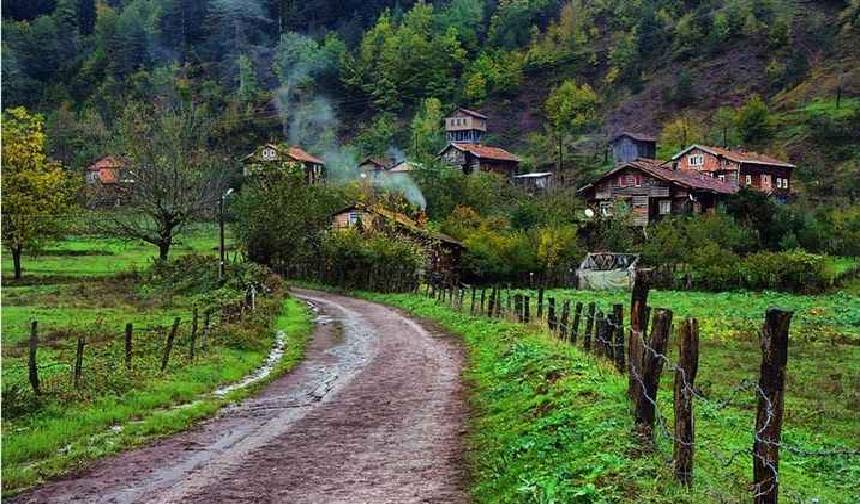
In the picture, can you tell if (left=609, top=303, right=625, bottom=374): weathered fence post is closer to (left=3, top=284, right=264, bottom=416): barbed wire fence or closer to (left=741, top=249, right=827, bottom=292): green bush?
(left=3, top=284, right=264, bottom=416): barbed wire fence

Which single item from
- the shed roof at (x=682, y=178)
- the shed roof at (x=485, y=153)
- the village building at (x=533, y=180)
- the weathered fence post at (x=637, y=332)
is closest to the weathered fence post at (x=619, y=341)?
the weathered fence post at (x=637, y=332)

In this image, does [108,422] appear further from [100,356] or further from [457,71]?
[457,71]

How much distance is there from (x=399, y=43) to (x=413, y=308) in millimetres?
120824

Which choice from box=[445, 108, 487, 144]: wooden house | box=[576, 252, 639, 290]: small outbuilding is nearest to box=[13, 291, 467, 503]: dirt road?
box=[576, 252, 639, 290]: small outbuilding

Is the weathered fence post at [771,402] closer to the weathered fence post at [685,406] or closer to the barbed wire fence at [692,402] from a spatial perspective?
the barbed wire fence at [692,402]

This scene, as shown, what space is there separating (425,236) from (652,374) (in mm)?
46035

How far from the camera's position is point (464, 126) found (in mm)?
123562

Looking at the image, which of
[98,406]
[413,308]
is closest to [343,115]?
[413,308]

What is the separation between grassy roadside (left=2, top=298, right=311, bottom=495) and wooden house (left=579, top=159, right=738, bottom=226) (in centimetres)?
5264

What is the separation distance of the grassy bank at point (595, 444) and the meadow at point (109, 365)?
572 centimetres

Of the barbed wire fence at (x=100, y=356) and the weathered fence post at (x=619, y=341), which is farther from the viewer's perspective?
the weathered fence post at (x=619, y=341)

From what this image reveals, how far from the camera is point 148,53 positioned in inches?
6235

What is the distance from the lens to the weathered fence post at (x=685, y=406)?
7.90 metres

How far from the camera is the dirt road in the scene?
9.70 meters
